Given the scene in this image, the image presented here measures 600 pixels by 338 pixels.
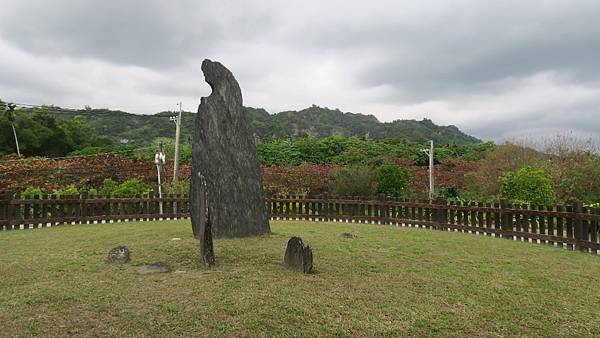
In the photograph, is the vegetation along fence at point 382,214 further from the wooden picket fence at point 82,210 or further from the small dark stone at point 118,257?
the small dark stone at point 118,257

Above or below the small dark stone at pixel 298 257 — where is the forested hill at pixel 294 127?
above

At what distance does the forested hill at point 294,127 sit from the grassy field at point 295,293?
A: 1384 inches

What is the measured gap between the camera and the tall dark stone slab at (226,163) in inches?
309

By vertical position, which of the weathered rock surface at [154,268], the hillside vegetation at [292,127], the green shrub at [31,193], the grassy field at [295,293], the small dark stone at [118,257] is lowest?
the grassy field at [295,293]

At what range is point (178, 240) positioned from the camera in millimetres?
7258

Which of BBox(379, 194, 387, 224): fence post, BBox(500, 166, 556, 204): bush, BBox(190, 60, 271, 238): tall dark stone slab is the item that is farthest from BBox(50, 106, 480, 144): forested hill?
BBox(190, 60, 271, 238): tall dark stone slab

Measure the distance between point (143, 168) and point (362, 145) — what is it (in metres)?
15.8

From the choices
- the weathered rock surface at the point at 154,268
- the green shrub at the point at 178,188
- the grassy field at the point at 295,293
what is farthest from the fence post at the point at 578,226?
the green shrub at the point at 178,188

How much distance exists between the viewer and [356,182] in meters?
18.5

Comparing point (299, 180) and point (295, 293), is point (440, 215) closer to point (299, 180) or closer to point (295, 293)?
point (295, 293)

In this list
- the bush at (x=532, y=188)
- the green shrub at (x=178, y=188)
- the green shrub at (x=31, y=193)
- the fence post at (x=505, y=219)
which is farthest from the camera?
the green shrub at (x=178, y=188)

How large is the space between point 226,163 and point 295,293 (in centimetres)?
435

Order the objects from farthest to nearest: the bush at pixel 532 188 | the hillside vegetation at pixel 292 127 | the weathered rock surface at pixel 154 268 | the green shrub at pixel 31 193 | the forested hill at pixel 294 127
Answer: the forested hill at pixel 294 127 → the hillside vegetation at pixel 292 127 → the green shrub at pixel 31 193 → the bush at pixel 532 188 → the weathered rock surface at pixel 154 268

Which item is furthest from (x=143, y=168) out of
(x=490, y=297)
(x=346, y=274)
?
(x=490, y=297)
